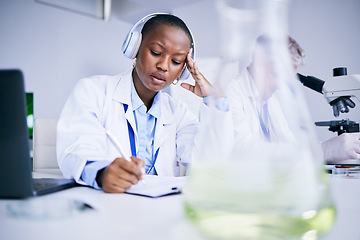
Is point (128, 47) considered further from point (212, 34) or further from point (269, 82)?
point (212, 34)

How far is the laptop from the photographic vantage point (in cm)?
42

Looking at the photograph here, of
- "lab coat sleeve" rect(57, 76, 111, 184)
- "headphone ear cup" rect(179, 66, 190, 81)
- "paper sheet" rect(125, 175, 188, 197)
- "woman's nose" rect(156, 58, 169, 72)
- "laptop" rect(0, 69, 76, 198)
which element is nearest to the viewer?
"laptop" rect(0, 69, 76, 198)

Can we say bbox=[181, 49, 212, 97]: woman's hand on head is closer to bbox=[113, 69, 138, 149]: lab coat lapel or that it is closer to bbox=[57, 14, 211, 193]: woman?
bbox=[57, 14, 211, 193]: woman

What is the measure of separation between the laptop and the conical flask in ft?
0.90

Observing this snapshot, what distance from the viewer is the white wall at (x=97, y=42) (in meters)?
2.85

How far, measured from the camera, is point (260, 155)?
0.28m

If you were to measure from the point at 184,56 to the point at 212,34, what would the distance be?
9.26 feet

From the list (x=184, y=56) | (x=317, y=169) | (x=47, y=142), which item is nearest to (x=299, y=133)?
(x=317, y=169)

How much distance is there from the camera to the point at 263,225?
0.25 m

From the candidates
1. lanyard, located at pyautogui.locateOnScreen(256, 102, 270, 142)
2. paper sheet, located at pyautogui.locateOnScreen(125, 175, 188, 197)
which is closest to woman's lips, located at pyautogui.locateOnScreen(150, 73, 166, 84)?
paper sheet, located at pyautogui.locateOnScreen(125, 175, 188, 197)

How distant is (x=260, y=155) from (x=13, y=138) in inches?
14.0

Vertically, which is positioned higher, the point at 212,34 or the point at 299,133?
the point at 212,34

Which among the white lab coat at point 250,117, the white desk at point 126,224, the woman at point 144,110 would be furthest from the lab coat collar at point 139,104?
the white lab coat at point 250,117

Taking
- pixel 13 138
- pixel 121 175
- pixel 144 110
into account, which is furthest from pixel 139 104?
pixel 13 138
